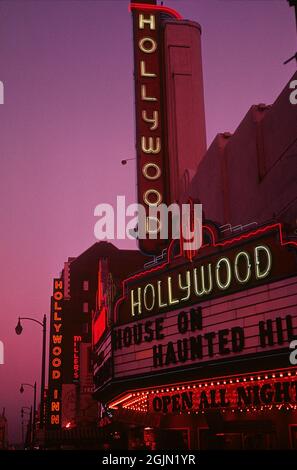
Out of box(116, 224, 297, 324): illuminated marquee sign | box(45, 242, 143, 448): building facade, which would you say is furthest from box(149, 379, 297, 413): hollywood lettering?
box(45, 242, 143, 448): building facade

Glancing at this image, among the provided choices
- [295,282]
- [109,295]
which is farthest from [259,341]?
[109,295]

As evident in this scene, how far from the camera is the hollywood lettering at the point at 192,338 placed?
1382 centimetres

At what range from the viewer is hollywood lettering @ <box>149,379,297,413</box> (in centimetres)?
1436

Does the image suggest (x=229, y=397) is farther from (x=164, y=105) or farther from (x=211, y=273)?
(x=164, y=105)

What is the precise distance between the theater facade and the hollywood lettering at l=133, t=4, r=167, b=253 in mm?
4696

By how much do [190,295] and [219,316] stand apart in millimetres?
1272

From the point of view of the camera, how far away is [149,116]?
2369 centimetres

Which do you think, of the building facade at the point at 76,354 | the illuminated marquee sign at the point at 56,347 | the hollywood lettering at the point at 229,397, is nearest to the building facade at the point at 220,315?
the hollywood lettering at the point at 229,397

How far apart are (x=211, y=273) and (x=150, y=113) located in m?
9.99

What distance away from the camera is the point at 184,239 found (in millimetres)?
17125

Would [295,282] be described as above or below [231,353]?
above

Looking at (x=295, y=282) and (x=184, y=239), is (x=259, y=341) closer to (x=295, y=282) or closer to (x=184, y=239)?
(x=295, y=282)

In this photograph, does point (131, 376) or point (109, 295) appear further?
point (109, 295)

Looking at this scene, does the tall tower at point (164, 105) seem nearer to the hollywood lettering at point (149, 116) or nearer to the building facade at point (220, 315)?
the hollywood lettering at point (149, 116)
